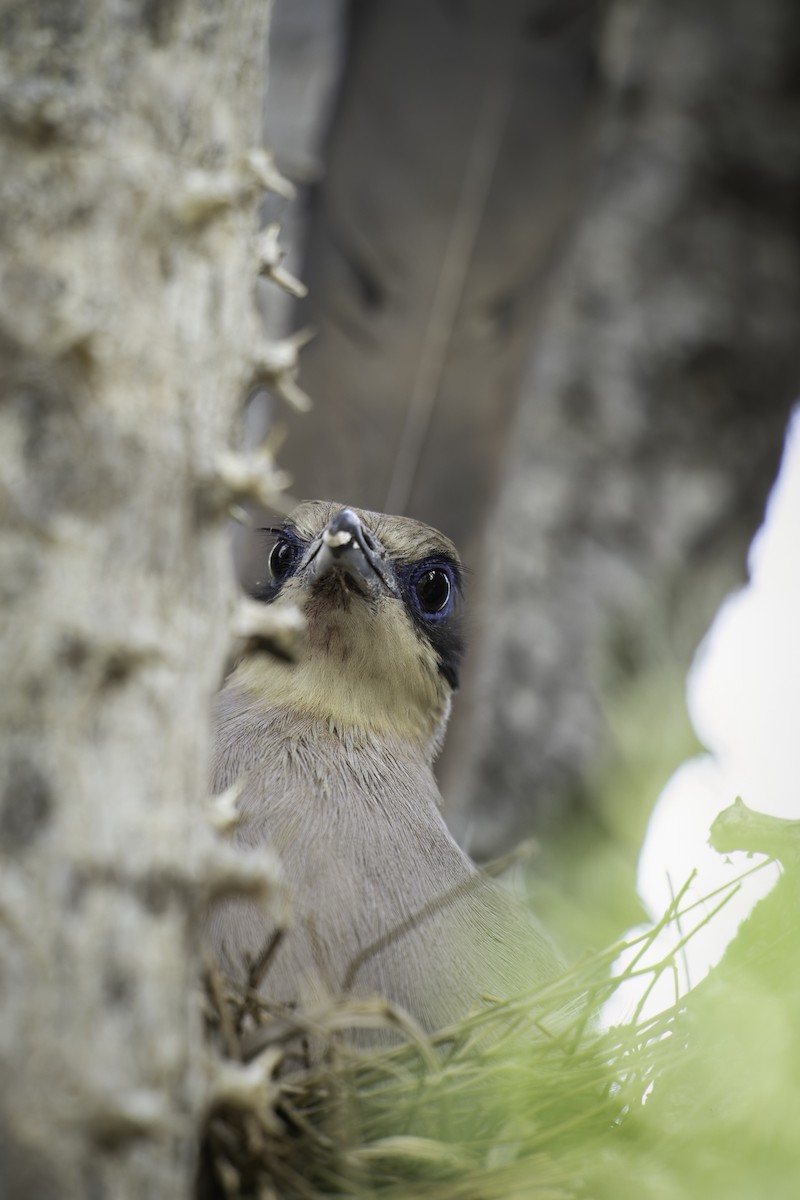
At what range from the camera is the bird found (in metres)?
2.23

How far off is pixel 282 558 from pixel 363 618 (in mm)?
359

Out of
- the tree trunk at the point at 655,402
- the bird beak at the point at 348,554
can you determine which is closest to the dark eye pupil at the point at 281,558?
the bird beak at the point at 348,554

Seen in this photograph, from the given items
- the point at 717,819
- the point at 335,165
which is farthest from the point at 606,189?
the point at 717,819

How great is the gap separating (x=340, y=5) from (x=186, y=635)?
3628mm

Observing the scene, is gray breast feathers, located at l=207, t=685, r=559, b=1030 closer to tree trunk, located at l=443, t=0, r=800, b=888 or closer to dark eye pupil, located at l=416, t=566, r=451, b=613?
dark eye pupil, located at l=416, t=566, r=451, b=613

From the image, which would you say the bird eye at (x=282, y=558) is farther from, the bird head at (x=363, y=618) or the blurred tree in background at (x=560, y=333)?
the blurred tree in background at (x=560, y=333)

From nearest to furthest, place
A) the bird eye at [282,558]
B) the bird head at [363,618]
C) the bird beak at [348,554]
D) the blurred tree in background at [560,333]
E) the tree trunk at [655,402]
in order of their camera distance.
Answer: the bird beak at [348,554] → the bird head at [363,618] → the bird eye at [282,558] → the blurred tree in background at [560,333] → the tree trunk at [655,402]

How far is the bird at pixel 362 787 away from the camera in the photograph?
2.23 metres

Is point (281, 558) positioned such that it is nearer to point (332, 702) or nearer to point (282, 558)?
point (282, 558)

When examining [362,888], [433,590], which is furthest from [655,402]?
[362,888]

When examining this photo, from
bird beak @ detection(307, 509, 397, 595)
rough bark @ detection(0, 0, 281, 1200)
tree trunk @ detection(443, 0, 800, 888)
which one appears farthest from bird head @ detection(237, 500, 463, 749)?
rough bark @ detection(0, 0, 281, 1200)

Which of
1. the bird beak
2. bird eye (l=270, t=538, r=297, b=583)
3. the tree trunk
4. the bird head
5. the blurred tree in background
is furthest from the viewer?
the tree trunk

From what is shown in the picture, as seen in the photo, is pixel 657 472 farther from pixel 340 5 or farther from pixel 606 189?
pixel 340 5

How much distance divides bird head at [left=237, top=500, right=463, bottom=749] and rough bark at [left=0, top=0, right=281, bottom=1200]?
145cm
